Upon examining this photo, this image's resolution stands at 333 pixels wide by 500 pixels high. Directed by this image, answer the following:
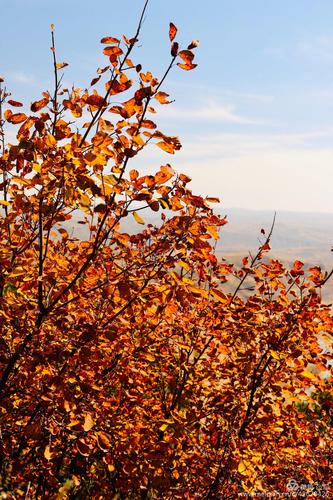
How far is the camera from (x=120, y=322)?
3.19m

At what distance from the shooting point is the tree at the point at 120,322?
2689 millimetres

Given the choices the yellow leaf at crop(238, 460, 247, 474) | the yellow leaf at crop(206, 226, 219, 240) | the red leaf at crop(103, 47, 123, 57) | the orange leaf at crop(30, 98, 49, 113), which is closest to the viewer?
the red leaf at crop(103, 47, 123, 57)

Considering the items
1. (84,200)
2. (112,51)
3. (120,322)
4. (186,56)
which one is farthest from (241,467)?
(112,51)

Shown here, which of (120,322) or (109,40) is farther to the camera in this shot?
(120,322)

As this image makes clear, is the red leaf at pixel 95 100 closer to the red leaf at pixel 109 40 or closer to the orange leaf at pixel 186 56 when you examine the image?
the red leaf at pixel 109 40

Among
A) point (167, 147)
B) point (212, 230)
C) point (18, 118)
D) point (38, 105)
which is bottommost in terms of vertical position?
point (212, 230)

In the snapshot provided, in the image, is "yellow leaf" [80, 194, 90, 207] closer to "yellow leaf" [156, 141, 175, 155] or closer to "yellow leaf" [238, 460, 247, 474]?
"yellow leaf" [156, 141, 175, 155]

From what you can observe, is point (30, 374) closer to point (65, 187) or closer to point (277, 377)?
point (65, 187)

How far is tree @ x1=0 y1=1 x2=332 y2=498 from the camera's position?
2689mm

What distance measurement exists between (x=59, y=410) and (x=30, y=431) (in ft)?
1.78

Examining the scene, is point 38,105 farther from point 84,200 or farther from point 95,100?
point 84,200

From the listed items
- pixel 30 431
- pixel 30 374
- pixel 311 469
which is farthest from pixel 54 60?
pixel 311 469

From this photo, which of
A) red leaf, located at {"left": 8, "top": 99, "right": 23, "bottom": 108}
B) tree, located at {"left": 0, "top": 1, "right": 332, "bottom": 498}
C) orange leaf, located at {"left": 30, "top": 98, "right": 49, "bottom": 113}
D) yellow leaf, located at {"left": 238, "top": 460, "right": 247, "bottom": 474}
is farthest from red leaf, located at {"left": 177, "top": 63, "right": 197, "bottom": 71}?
yellow leaf, located at {"left": 238, "top": 460, "right": 247, "bottom": 474}

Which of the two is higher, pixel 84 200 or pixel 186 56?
pixel 186 56
